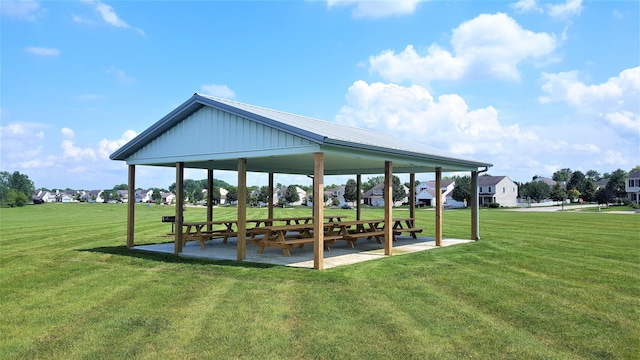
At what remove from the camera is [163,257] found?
11570mm

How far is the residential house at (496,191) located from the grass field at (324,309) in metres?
60.6

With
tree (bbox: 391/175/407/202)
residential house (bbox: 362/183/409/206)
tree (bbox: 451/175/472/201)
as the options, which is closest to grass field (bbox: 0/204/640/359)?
tree (bbox: 451/175/472/201)

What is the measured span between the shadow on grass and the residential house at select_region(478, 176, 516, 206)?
62.4m

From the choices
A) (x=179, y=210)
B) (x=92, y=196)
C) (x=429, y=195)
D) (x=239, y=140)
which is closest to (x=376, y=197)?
(x=429, y=195)

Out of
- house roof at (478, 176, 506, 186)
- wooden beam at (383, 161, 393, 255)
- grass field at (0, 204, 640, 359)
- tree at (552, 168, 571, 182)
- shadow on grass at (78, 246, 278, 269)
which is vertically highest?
tree at (552, 168, 571, 182)

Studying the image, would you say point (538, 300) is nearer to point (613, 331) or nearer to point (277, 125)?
point (613, 331)

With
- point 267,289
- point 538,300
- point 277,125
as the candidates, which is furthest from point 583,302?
point 277,125

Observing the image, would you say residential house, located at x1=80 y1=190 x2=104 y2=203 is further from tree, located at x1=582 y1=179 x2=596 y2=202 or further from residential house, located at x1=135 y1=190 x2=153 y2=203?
tree, located at x1=582 y1=179 x2=596 y2=202

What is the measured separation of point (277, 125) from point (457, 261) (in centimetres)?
543

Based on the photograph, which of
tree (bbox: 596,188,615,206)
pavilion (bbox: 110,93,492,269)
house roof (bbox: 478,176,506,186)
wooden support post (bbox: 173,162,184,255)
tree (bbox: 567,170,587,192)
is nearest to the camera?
pavilion (bbox: 110,93,492,269)

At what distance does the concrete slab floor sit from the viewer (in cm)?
1055

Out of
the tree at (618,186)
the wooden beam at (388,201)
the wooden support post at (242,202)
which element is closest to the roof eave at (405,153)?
→ the wooden beam at (388,201)

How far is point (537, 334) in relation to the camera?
17.4ft

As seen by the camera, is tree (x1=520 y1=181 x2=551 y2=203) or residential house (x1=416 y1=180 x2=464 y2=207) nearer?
tree (x1=520 y1=181 x2=551 y2=203)
